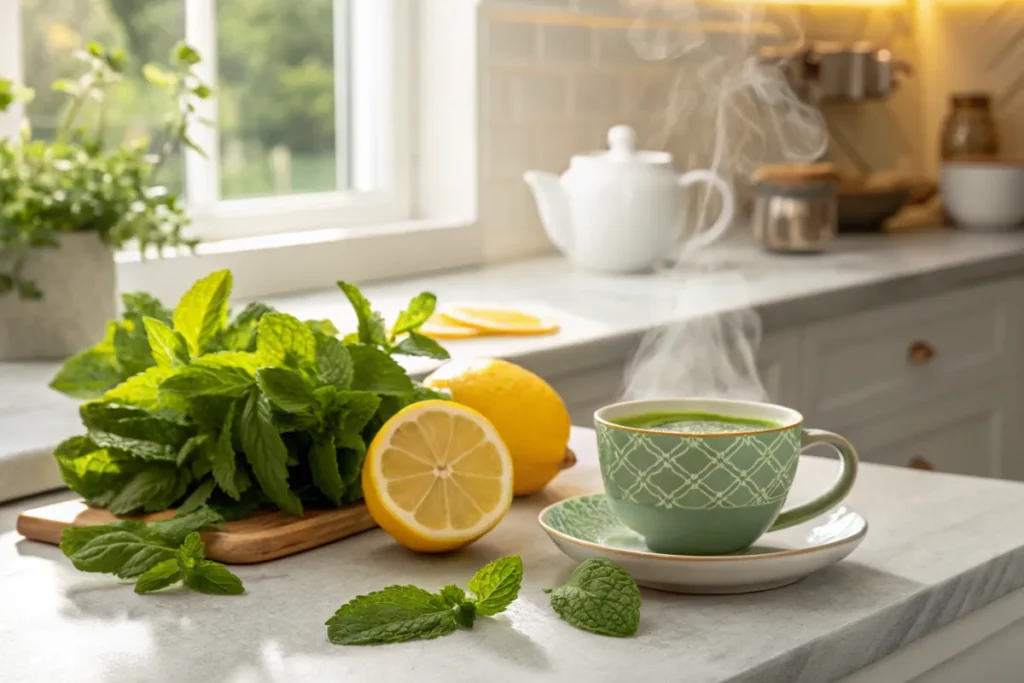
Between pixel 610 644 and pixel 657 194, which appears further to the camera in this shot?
pixel 657 194

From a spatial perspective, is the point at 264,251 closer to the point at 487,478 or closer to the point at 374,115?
the point at 374,115

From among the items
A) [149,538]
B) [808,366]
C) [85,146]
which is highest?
[85,146]

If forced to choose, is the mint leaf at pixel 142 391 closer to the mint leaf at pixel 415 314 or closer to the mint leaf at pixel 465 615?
the mint leaf at pixel 415 314

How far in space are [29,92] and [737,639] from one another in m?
1.12

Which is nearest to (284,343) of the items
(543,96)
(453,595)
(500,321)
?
(453,595)

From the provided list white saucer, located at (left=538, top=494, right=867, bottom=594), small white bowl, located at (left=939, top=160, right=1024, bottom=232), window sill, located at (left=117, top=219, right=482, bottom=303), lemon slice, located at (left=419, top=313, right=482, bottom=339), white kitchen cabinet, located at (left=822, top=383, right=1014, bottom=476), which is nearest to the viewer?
white saucer, located at (left=538, top=494, right=867, bottom=594)

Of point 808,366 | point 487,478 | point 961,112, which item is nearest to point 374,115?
point 808,366

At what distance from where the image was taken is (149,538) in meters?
0.91

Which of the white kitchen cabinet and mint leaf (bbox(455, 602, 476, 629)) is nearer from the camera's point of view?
mint leaf (bbox(455, 602, 476, 629))

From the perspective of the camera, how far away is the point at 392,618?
0.80 metres

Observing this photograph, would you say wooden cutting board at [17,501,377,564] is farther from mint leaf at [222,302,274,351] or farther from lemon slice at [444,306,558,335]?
lemon slice at [444,306,558,335]

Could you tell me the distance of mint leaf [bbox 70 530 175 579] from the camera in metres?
0.88

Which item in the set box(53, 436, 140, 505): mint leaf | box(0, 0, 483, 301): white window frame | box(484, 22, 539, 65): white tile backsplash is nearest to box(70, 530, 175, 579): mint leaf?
box(53, 436, 140, 505): mint leaf

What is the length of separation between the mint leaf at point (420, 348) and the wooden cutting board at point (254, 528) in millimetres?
115
